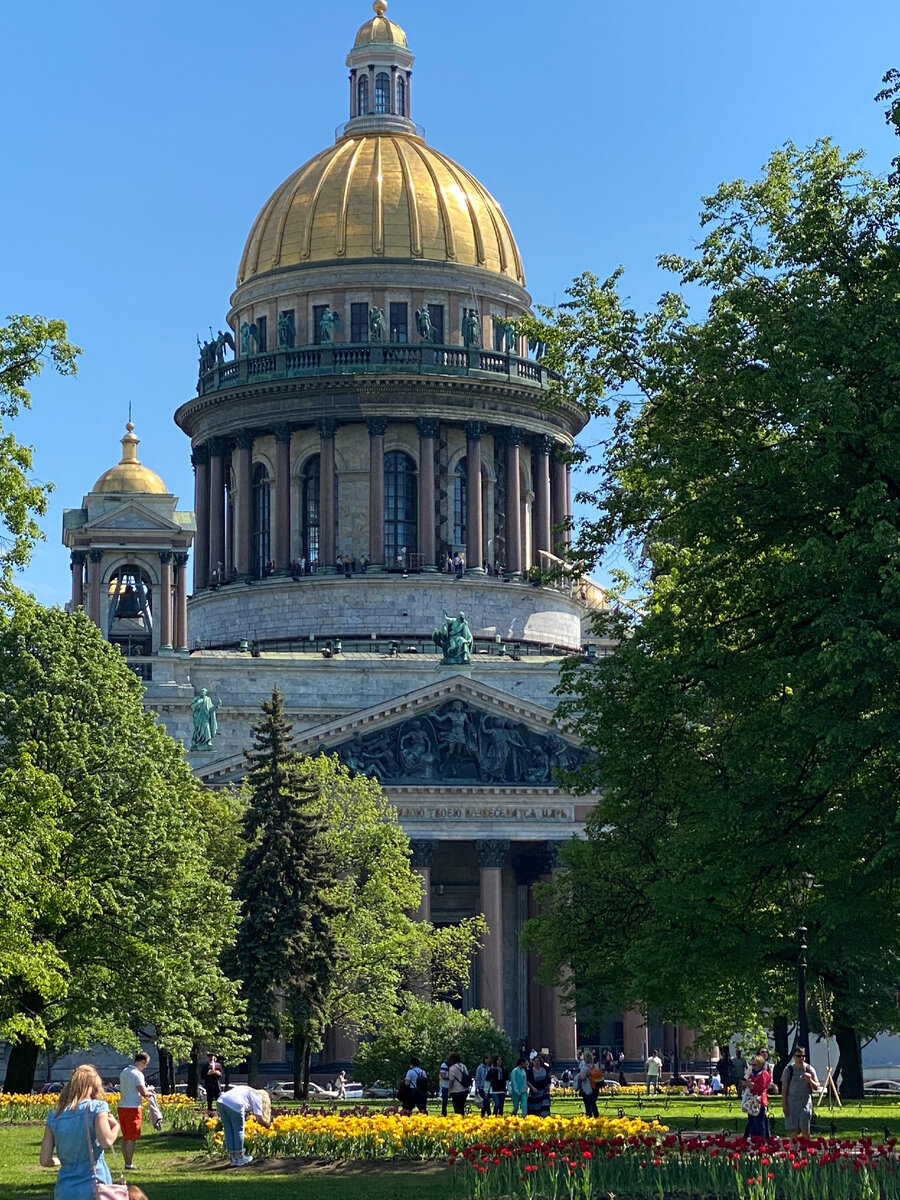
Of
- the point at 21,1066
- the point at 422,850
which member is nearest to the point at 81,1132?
the point at 21,1066

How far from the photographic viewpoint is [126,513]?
308 feet

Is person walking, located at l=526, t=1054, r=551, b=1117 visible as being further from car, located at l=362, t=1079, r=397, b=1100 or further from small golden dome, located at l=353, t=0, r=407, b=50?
small golden dome, located at l=353, t=0, r=407, b=50

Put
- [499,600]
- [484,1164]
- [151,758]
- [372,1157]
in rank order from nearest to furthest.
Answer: [484,1164]
[372,1157]
[151,758]
[499,600]

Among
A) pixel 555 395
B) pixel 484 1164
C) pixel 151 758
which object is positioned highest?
pixel 555 395

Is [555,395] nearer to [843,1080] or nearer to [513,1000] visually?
[843,1080]

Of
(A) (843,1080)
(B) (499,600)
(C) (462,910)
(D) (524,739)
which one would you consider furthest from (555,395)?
(B) (499,600)

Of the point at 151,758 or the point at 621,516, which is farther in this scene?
the point at 151,758

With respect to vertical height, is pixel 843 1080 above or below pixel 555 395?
below

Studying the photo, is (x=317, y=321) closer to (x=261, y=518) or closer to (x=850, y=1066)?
(x=261, y=518)

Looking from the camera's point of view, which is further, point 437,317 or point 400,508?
point 437,317

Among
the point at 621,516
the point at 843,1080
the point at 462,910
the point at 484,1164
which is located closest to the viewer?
the point at 484,1164

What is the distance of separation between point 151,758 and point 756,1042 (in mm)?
24008

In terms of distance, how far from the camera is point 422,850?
3474 inches

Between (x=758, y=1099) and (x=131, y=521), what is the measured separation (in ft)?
202
